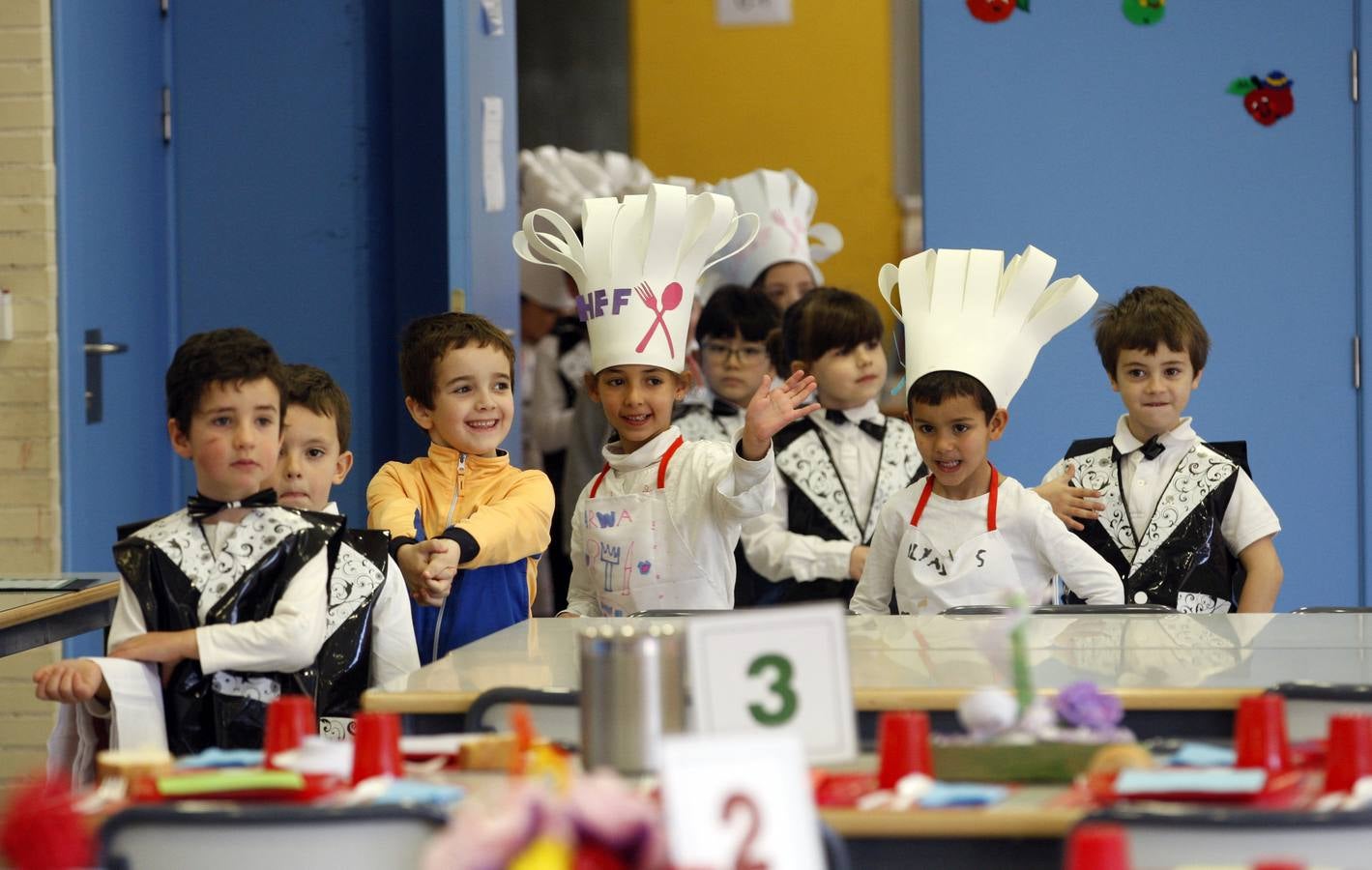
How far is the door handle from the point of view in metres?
4.33

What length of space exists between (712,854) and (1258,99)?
13.5 ft

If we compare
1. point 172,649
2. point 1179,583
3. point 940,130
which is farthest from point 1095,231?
point 172,649

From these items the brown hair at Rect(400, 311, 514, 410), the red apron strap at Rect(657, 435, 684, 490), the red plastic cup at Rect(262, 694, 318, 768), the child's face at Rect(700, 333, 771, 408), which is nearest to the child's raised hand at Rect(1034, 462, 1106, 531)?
the red apron strap at Rect(657, 435, 684, 490)

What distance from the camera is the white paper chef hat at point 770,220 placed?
4.95 m

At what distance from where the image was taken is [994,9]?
4.80 meters

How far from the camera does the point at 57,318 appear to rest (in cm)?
417

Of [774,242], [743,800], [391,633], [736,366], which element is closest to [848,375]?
[736,366]

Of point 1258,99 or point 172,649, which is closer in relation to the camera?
point 172,649

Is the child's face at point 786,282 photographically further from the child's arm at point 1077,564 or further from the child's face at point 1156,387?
the child's arm at point 1077,564

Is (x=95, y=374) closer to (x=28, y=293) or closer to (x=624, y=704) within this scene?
(x=28, y=293)

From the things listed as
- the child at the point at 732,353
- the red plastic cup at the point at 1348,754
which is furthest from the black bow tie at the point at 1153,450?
the red plastic cup at the point at 1348,754

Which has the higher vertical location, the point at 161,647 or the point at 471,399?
the point at 471,399

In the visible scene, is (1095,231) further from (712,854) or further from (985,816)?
(712,854)

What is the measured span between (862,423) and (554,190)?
7.10 feet
